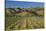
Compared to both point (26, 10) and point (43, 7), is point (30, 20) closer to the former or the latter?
point (26, 10)

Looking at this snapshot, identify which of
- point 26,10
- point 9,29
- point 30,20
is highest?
point 26,10

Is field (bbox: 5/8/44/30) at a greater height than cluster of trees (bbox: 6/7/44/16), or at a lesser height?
lesser

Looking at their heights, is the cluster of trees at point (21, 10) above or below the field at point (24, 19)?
above

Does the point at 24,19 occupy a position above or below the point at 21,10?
below

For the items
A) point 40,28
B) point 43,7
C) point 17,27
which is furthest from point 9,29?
point 43,7

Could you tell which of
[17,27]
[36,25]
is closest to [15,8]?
[17,27]
